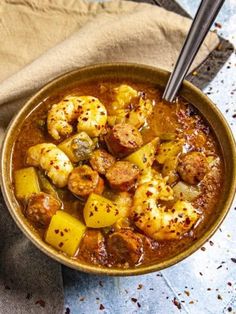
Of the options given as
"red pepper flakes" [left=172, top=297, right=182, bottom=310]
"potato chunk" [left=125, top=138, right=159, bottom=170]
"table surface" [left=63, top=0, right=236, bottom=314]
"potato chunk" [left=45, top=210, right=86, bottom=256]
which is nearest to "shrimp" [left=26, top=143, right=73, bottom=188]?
"potato chunk" [left=45, top=210, right=86, bottom=256]

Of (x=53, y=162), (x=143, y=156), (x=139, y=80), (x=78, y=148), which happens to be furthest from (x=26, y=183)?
(x=139, y=80)

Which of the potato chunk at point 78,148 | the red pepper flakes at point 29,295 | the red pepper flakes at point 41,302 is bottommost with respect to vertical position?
the red pepper flakes at point 29,295

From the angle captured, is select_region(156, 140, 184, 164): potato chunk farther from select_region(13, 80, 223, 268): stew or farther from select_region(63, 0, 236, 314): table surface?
select_region(63, 0, 236, 314): table surface

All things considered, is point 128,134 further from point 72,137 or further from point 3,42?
point 3,42

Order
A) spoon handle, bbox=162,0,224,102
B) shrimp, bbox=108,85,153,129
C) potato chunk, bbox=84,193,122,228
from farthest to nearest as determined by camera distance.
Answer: shrimp, bbox=108,85,153,129 → potato chunk, bbox=84,193,122,228 → spoon handle, bbox=162,0,224,102

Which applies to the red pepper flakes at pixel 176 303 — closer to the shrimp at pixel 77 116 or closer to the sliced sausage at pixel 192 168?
the sliced sausage at pixel 192 168

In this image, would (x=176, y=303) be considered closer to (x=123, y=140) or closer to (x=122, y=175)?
(x=122, y=175)

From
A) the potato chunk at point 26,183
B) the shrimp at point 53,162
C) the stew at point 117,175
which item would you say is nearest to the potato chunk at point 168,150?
the stew at point 117,175
